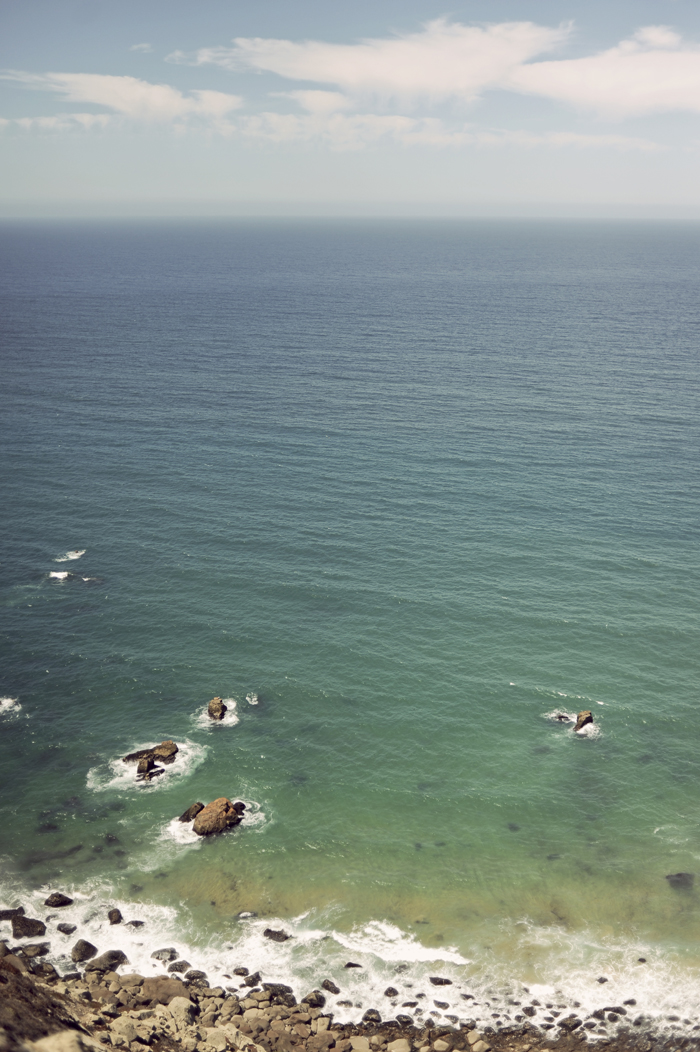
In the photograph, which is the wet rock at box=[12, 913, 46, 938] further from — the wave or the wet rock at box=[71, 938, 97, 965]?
the wet rock at box=[71, 938, 97, 965]

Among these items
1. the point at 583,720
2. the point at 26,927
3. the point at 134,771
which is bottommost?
the point at 26,927

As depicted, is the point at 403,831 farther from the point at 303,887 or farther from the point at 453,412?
the point at 453,412

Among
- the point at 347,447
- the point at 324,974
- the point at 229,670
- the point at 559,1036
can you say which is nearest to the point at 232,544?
the point at 229,670

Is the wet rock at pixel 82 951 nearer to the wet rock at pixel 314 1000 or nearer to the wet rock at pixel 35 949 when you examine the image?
the wet rock at pixel 35 949

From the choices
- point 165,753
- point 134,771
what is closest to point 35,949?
point 134,771

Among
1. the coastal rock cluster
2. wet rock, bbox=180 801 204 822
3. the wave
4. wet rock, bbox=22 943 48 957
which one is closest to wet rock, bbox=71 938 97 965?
the wave

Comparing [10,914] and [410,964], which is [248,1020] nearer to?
[410,964]
